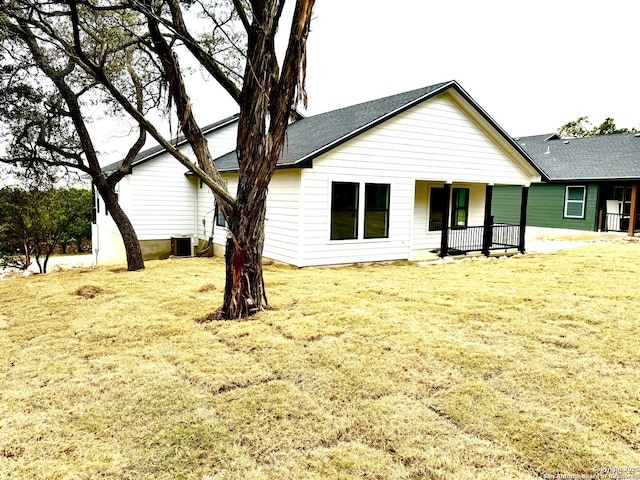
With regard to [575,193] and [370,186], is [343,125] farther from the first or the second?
[575,193]

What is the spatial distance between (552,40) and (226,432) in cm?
2184

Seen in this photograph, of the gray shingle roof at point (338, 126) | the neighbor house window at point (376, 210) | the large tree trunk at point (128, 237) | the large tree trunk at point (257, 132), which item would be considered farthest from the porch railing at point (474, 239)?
the large tree trunk at point (128, 237)

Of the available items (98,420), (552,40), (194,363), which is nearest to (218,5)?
(194,363)

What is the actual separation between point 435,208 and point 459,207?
1.30 metres

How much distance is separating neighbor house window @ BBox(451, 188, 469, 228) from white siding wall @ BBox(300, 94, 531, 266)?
1346 mm

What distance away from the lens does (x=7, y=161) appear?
1051 cm

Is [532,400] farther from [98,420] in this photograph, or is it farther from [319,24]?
[319,24]

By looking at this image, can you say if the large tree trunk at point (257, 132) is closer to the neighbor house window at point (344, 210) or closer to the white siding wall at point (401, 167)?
the white siding wall at point (401, 167)

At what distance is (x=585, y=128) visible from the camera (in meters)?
44.3

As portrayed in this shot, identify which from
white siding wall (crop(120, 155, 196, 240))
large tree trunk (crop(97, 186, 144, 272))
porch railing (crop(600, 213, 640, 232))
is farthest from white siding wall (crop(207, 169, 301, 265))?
porch railing (crop(600, 213, 640, 232))

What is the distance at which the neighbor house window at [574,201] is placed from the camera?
768 inches

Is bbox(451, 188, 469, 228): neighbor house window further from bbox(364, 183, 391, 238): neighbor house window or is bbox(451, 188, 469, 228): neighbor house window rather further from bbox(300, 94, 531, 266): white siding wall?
bbox(364, 183, 391, 238): neighbor house window

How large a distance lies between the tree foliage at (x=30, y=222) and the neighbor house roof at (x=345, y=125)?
738cm

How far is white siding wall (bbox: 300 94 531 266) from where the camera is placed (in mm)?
10438
